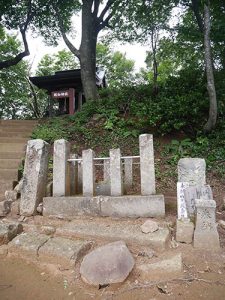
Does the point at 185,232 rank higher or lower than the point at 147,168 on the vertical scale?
lower

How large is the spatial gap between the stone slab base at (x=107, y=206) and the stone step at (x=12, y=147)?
4628mm

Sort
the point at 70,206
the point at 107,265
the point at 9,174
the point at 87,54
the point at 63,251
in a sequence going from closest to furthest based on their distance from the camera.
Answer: the point at 107,265, the point at 63,251, the point at 70,206, the point at 9,174, the point at 87,54

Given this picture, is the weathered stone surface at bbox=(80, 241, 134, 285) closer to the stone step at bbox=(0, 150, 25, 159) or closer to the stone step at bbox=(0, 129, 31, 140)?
the stone step at bbox=(0, 150, 25, 159)

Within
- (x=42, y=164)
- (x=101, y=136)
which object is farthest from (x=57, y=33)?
(x=42, y=164)

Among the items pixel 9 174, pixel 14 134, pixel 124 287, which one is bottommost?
pixel 124 287

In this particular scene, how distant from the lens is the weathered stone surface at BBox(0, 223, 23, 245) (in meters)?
3.28

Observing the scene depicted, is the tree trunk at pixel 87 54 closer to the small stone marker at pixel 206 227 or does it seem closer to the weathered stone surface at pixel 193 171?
the weathered stone surface at pixel 193 171

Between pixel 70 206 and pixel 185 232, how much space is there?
1.81 m

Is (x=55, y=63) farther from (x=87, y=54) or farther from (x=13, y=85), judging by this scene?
(x=87, y=54)

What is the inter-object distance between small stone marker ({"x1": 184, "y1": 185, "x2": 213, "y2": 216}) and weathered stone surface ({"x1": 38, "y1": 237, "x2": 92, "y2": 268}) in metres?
1.50

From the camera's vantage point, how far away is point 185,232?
3.21m

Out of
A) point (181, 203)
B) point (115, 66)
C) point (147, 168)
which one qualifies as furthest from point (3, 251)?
point (115, 66)

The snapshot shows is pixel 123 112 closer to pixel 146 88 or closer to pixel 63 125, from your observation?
pixel 146 88

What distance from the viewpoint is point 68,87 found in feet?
52.5
